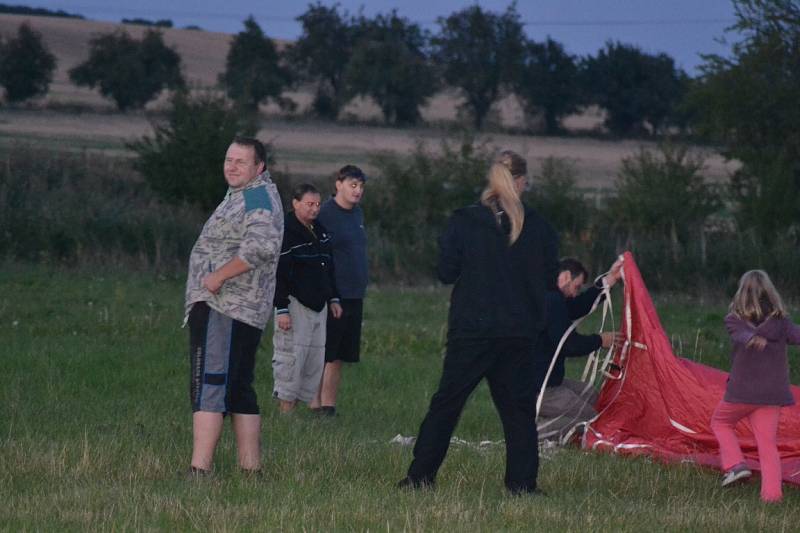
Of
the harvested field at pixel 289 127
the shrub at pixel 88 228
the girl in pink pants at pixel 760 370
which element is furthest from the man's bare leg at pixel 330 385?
the harvested field at pixel 289 127

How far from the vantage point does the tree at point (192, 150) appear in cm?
3169

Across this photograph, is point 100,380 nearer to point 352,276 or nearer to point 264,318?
point 352,276

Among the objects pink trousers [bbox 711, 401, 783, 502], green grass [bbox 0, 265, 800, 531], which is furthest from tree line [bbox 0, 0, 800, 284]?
A: pink trousers [bbox 711, 401, 783, 502]

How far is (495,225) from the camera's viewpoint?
7094 mm

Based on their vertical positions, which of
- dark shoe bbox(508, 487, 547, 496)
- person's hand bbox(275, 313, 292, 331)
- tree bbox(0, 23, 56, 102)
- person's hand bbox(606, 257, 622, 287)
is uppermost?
tree bbox(0, 23, 56, 102)

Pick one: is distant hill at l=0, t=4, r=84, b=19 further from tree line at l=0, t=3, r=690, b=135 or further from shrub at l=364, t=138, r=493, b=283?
shrub at l=364, t=138, r=493, b=283

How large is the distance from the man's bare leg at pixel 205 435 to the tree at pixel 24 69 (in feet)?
194

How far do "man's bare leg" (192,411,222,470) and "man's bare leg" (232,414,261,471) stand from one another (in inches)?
7.7

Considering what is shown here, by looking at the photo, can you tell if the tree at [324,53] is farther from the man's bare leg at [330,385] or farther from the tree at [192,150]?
the man's bare leg at [330,385]

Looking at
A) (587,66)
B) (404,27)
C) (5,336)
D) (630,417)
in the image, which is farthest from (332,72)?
(630,417)

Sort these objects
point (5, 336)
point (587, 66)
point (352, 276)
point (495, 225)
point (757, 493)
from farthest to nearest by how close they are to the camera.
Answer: point (587, 66)
point (5, 336)
point (352, 276)
point (757, 493)
point (495, 225)

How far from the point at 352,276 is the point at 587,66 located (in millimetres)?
67961

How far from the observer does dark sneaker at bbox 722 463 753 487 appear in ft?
26.0

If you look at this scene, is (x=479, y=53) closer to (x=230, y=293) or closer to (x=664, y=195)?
(x=664, y=195)
